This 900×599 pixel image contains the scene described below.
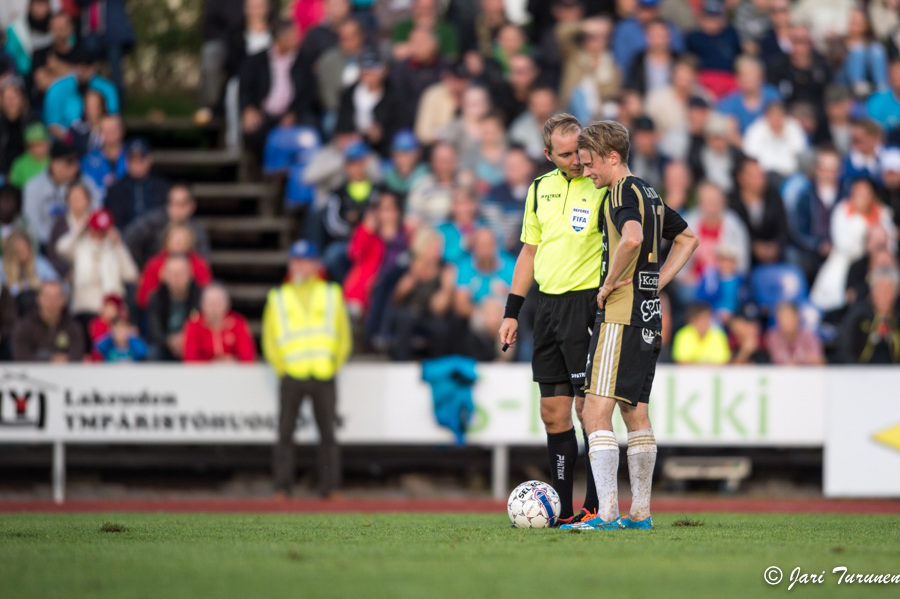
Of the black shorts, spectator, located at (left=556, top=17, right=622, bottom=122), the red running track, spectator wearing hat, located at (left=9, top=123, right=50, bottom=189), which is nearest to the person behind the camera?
the black shorts

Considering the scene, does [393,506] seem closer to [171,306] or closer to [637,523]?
[171,306]

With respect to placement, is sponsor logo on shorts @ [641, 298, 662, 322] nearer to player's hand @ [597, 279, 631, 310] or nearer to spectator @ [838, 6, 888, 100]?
player's hand @ [597, 279, 631, 310]

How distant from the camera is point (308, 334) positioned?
1236 centimetres

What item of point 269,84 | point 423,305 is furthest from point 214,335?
point 269,84

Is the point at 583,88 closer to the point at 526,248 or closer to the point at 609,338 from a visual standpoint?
the point at 526,248

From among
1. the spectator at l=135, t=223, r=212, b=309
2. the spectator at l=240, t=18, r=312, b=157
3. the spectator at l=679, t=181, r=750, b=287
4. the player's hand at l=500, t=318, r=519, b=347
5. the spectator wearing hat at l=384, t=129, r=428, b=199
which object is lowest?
the player's hand at l=500, t=318, r=519, b=347

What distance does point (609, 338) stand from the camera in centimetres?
699

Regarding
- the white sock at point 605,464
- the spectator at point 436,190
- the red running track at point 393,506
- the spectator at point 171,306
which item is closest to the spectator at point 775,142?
the spectator at point 436,190

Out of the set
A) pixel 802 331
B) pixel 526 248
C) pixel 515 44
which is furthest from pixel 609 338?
pixel 515 44

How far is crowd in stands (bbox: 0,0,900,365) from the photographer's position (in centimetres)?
1330

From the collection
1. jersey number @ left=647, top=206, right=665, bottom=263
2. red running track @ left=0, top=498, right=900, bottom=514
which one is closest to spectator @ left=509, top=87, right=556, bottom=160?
red running track @ left=0, top=498, right=900, bottom=514

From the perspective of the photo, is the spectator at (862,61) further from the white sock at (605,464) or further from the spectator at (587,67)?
the white sock at (605,464)

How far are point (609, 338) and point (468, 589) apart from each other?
8.03ft

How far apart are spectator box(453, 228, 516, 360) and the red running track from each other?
5.96 feet
